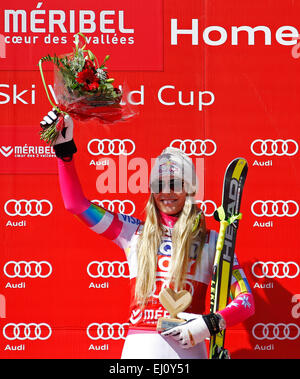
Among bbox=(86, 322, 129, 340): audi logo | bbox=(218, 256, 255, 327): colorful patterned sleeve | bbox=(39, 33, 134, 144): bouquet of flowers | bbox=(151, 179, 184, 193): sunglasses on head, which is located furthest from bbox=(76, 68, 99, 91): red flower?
bbox=(86, 322, 129, 340): audi logo

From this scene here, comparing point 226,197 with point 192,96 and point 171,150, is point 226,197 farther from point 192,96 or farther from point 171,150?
point 192,96

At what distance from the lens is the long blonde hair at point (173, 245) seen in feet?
10.9

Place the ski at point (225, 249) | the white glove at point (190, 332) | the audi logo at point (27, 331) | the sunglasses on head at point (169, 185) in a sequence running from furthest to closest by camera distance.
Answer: the audi logo at point (27, 331) → the sunglasses on head at point (169, 185) → the ski at point (225, 249) → the white glove at point (190, 332)

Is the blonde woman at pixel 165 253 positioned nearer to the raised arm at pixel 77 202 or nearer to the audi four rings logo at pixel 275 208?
the raised arm at pixel 77 202

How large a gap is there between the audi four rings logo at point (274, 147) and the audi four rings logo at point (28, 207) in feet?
4.46

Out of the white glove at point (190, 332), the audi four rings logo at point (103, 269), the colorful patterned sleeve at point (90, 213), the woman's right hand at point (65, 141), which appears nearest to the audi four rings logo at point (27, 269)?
the audi four rings logo at point (103, 269)

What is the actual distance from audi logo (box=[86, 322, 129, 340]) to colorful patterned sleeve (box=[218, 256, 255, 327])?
0.94 metres

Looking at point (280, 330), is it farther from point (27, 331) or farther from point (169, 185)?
point (27, 331)

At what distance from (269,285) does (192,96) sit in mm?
1294

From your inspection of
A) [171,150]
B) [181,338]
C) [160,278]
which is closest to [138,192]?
[171,150]

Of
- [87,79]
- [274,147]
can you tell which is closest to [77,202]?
[87,79]

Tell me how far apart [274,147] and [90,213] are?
1.37 meters

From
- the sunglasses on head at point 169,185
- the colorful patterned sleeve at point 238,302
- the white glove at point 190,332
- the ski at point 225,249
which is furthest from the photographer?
the sunglasses on head at point 169,185

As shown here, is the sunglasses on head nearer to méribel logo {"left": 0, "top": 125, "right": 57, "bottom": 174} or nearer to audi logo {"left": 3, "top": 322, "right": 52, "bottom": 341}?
méribel logo {"left": 0, "top": 125, "right": 57, "bottom": 174}
